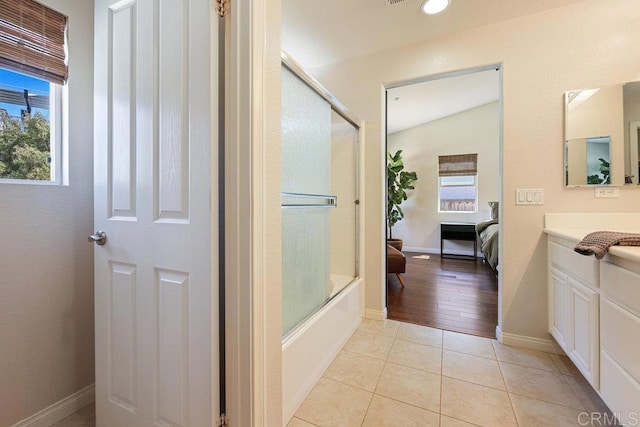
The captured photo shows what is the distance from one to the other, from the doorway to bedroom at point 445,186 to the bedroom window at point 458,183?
0.06ft

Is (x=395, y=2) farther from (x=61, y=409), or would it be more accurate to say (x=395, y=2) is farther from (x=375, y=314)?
(x=61, y=409)

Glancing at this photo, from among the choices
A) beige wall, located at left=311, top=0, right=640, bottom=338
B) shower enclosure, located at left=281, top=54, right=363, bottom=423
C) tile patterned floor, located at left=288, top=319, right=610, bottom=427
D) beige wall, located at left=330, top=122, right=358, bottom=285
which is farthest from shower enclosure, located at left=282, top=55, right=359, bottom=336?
beige wall, located at left=311, top=0, right=640, bottom=338

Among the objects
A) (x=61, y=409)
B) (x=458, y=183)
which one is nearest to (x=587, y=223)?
(x=61, y=409)

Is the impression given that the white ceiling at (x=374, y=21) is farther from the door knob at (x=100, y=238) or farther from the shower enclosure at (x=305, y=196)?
the door knob at (x=100, y=238)

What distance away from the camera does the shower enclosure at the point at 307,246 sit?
4.50ft

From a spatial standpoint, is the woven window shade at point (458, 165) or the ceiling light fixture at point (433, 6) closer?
the ceiling light fixture at point (433, 6)

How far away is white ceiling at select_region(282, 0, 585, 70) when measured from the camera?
1839 mm

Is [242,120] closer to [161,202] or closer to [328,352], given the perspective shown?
[161,202]

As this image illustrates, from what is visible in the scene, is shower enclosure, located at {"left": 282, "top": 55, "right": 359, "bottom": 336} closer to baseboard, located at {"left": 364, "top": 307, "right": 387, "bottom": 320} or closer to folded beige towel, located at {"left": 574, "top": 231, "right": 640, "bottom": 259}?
baseboard, located at {"left": 364, "top": 307, "right": 387, "bottom": 320}

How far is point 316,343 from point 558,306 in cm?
157

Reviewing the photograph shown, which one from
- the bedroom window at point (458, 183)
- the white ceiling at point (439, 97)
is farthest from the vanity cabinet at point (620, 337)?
the bedroom window at point (458, 183)

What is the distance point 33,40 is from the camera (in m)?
1.17

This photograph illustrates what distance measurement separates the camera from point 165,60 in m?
1.01

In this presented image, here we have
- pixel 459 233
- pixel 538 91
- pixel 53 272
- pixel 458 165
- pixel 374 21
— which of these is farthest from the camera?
pixel 458 165
